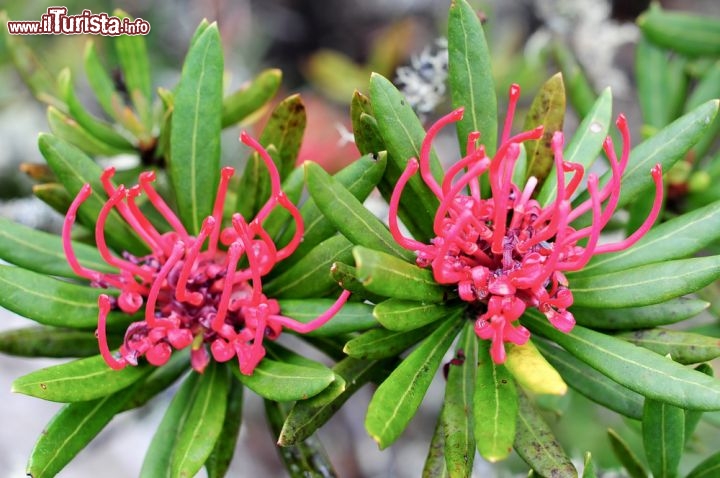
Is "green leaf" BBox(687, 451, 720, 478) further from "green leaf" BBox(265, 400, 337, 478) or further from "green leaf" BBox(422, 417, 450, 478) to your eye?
"green leaf" BBox(265, 400, 337, 478)

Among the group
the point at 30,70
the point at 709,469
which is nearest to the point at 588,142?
the point at 709,469

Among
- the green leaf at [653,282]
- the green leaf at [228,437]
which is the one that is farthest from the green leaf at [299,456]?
the green leaf at [653,282]

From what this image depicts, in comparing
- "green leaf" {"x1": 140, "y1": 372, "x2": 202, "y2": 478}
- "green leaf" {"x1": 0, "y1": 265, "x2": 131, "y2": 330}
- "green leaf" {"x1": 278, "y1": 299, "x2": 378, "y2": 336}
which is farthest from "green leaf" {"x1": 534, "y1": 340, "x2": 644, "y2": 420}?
"green leaf" {"x1": 0, "y1": 265, "x2": 131, "y2": 330}

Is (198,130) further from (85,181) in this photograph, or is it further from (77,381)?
(77,381)

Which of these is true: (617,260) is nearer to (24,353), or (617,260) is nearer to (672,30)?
(672,30)

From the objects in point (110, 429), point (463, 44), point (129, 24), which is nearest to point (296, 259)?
point (463, 44)
